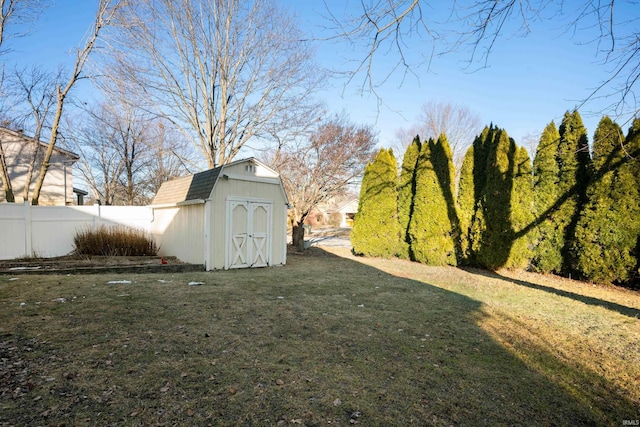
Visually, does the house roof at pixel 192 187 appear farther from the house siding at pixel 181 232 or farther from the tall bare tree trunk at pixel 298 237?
the tall bare tree trunk at pixel 298 237

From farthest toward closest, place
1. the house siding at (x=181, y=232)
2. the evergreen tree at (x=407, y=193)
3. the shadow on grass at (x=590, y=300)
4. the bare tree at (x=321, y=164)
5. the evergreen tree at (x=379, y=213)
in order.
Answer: the bare tree at (x=321, y=164) < the evergreen tree at (x=379, y=213) < the evergreen tree at (x=407, y=193) < the house siding at (x=181, y=232) < the shadow on grass at (x=590, y=300)

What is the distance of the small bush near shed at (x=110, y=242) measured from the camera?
357 inches

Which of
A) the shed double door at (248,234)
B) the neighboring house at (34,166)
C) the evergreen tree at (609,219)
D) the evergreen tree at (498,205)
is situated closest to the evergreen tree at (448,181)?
the evergreen tree at (498,205)

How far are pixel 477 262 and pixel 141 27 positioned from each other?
→ 46.0 ft

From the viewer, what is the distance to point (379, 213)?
39.7ft

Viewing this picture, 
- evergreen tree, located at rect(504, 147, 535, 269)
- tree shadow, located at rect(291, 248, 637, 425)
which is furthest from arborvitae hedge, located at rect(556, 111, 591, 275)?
tree shadow, located at rect(291, 248, 637, 425)

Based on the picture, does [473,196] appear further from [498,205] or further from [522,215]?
[522,215]

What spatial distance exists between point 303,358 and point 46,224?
31.5 feet

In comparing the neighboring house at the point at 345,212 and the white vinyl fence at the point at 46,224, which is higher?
the neighboring house at the point at 345,212

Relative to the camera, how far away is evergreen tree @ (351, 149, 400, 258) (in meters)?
12.0

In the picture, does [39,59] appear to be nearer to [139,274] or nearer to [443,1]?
[139,274]

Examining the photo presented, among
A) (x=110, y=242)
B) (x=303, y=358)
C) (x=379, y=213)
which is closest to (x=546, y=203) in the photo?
(x=379, y=213)

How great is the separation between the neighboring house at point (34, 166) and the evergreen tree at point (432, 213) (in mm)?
15293

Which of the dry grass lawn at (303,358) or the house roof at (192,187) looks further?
the house roof at (192,187)
